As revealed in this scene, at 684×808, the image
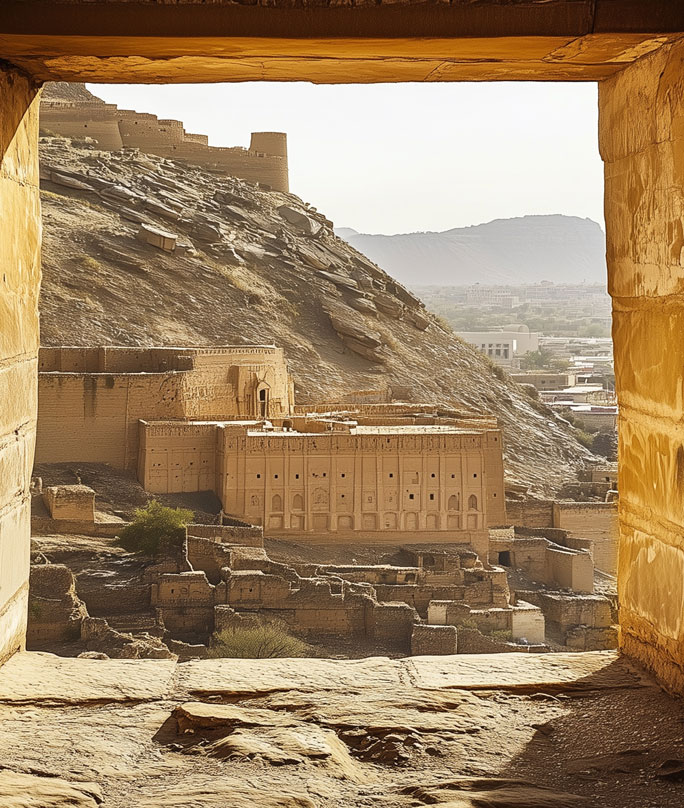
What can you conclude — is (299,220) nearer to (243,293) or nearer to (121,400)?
(243,293)

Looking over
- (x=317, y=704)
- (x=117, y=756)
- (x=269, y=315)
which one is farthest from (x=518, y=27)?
(x=269, y=315)

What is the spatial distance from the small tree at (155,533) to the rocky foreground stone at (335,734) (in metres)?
16.8

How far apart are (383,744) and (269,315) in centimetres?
4159

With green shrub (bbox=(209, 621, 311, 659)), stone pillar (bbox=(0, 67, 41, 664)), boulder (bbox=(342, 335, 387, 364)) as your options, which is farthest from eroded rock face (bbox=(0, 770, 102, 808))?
boulder (bbox=(342, 335, 387, 364))

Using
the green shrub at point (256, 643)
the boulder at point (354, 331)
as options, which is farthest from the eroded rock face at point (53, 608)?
the boulder at point (354, 331)

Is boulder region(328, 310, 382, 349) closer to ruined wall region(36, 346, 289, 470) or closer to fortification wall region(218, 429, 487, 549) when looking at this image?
ruined wall region(36, 346, 289, 470)

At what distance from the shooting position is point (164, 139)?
2156 inches

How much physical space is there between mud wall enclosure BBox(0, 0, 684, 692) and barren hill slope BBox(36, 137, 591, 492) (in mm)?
31848

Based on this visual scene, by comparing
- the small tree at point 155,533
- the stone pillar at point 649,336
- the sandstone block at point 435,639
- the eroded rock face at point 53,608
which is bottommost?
the sandstone block at point 435,639

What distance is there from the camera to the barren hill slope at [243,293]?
128 feet

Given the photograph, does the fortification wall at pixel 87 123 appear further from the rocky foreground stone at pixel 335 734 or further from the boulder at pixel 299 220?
the rocky foreground stone at pixel 335 734

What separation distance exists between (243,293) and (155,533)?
81.7 ft

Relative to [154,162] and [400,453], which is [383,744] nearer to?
[400,453]

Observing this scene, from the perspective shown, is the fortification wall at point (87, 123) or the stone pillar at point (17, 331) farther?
the fortification wall at point (87, 123)
